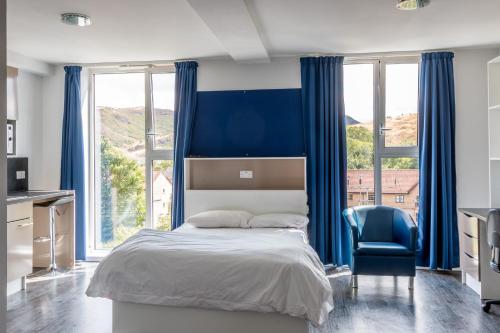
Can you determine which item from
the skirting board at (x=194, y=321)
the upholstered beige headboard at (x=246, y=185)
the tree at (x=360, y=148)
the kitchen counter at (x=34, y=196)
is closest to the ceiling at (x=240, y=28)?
the tree at (x=360, y=148)

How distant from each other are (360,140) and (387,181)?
1.98 ft

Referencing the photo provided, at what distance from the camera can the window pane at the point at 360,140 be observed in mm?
5223

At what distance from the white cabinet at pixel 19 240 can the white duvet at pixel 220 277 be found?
1.51m

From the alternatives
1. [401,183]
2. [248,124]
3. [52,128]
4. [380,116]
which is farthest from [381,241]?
[52,128]

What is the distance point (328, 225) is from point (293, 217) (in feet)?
2.25

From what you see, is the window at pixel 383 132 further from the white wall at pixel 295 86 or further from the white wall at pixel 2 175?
the white wall at pixel 2 175

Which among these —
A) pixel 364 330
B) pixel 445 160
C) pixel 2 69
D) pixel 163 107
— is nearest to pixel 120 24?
pixel 163 107

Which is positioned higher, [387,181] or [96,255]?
[387,181]

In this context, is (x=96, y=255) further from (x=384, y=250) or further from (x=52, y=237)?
(x=384, y=250)

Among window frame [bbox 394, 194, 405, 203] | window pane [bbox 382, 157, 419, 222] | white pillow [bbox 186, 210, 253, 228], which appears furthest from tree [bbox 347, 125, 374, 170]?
white pillow [bbox 186, 210, 253, 228]

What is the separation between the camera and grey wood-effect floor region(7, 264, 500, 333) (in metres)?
3.31

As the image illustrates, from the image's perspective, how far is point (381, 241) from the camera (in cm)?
460

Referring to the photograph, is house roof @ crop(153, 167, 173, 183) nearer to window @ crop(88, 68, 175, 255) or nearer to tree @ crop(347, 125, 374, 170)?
window @ crop(88, 68, 175, 255)

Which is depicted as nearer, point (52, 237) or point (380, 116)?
point (52, 237)
